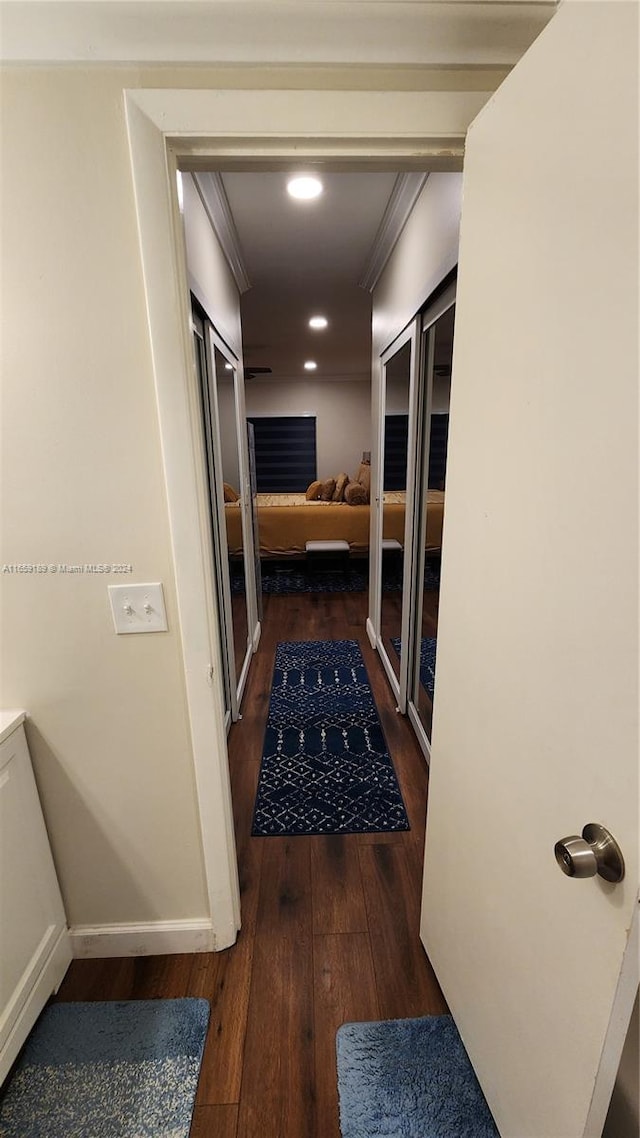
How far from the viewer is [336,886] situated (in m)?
1.58

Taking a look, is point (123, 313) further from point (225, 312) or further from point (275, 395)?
point (275, 395)

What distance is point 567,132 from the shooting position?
598 millimetres

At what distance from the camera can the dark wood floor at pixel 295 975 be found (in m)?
1.05

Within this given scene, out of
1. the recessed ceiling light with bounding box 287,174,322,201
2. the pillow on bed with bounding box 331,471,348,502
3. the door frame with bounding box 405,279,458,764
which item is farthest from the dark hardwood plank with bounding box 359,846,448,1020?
the pillow on bed with bounding box 331,471,348,502

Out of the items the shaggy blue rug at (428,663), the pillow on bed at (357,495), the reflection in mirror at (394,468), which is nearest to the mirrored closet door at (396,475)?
the reflection in mirror at (394,468)

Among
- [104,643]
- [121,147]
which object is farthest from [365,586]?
[121,147]

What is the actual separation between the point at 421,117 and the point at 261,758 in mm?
2363

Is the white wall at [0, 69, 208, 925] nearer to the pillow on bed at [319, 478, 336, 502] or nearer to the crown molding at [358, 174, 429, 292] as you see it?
the crown molding at [358, 174, 429, 292]

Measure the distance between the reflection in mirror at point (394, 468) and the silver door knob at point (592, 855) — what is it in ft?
6.51

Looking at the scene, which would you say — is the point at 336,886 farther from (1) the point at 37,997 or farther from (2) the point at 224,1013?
(1) the point at 37,997

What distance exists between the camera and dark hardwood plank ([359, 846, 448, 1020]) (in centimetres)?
123

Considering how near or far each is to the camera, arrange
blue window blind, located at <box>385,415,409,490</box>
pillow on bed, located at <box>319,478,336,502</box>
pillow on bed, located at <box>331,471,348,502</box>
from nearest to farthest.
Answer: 1. blue window blind, located at <box>385,415,409,490</box>
2. pillow on bed, located at <box>331,471,348,502</box>
3. pillow on bed, located at <box>319,478,336,502</box>

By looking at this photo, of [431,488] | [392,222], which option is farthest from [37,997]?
[392,222]

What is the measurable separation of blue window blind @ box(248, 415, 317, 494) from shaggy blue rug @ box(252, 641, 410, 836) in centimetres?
504
